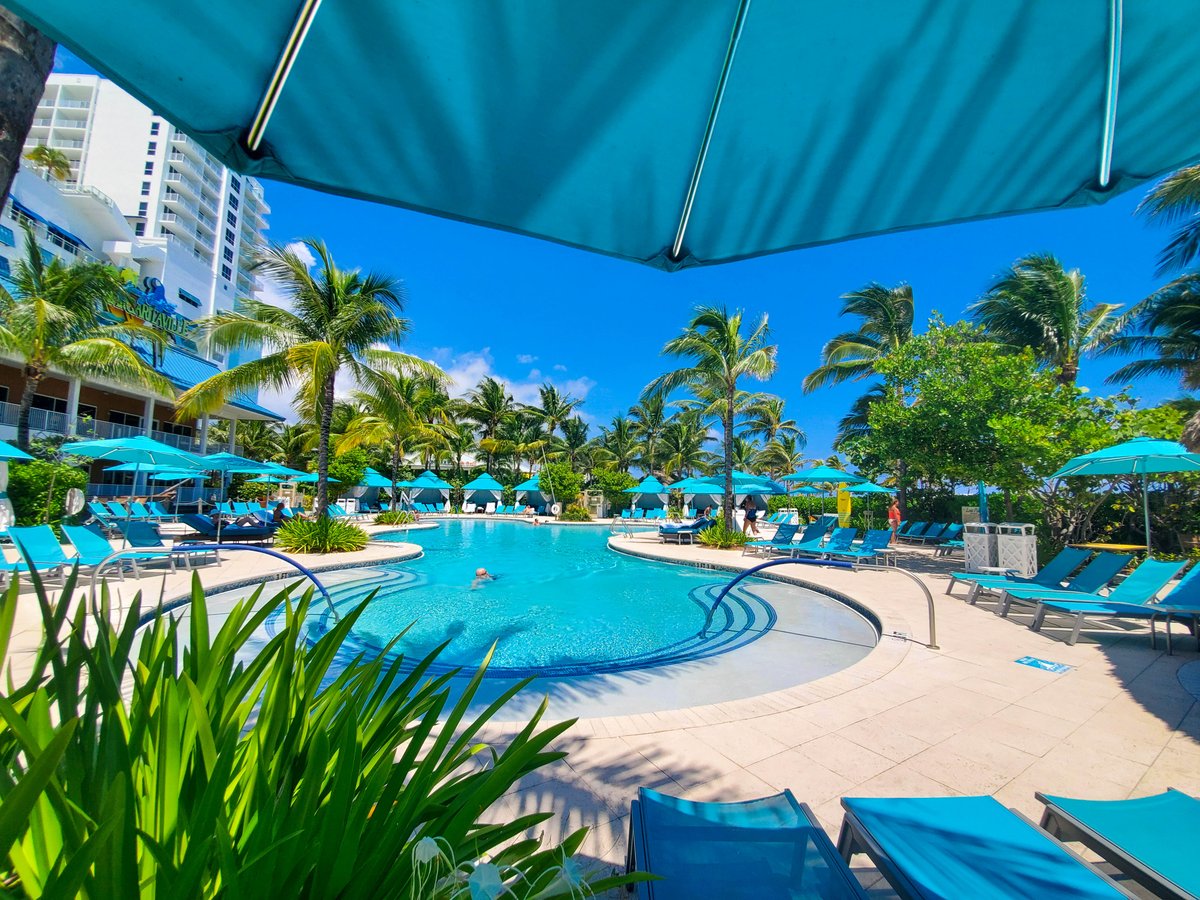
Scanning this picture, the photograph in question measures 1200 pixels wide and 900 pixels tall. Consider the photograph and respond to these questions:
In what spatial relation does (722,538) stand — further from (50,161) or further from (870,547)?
(50,161)

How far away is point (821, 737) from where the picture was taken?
3.59 metres

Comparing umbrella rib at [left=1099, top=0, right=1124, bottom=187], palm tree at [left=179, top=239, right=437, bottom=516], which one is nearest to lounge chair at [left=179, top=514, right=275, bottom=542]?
palm tree at [left=179, top=239, right=437, bottom=516]

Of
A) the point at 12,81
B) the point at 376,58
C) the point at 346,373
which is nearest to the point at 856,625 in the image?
the point at 376,58

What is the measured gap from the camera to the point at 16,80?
159cm

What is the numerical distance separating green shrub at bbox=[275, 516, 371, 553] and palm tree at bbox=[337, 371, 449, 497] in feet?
12.0

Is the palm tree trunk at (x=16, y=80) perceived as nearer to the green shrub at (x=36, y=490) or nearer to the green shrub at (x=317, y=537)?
the green shrub at (x=317, y=537)

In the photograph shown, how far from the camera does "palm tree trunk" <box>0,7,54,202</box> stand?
156cm

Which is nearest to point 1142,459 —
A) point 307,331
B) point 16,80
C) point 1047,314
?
point 1047,314

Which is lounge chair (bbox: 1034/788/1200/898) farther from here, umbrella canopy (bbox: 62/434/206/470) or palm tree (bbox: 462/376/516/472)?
palm tree (bbox: 462/376/516/472)

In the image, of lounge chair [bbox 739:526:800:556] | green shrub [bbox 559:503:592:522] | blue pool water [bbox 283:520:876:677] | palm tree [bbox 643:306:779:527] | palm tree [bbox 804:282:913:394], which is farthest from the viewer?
green shrub [bbox 559:503:592:522]

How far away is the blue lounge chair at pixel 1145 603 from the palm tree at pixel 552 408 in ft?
106

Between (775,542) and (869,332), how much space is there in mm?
11824

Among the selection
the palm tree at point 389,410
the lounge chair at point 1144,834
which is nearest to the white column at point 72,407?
the palm tree at point 389,410

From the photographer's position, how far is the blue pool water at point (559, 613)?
6.73 metres
